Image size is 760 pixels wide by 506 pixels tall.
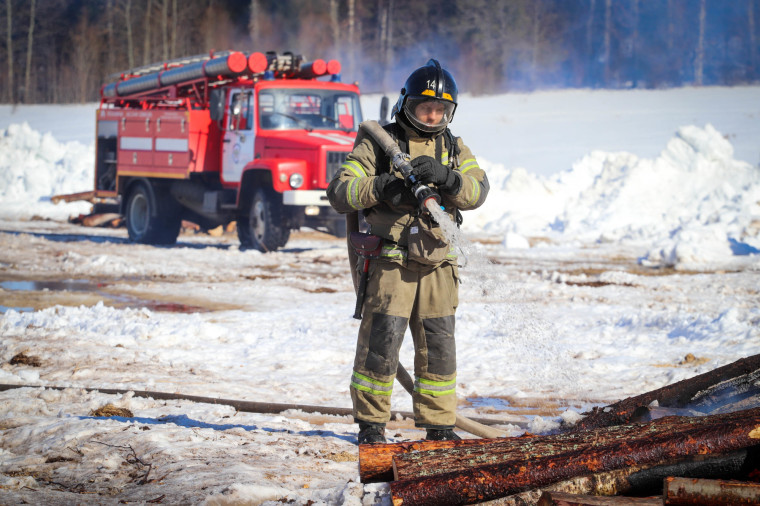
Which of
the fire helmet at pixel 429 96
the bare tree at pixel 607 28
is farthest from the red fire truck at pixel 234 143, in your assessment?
the bare tree at pixel 607 28

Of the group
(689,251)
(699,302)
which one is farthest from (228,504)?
(689,251)

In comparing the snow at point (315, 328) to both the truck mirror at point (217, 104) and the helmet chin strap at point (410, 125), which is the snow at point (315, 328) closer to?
the helmet chin strap at point (410, 125)

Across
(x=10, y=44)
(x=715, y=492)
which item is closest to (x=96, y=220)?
(x=715, y=492)

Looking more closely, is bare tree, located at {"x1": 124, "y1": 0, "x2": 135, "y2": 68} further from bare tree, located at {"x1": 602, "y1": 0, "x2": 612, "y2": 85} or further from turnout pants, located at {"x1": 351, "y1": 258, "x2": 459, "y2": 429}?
turnout pants, located at {"x1": 351, "y1": 258, "x2": 459, "y2": 429}

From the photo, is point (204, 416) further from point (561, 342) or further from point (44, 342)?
point (561, 342)

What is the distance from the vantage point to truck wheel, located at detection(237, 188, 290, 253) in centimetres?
1206

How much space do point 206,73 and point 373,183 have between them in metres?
10.4

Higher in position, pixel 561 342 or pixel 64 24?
pixel 64 24

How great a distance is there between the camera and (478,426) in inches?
151

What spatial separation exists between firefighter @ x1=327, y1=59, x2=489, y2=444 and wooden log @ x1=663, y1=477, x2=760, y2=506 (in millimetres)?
1431

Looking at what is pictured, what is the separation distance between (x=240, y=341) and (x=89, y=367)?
4.36 feet

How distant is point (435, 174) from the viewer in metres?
3.37

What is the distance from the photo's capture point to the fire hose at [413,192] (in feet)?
11.0

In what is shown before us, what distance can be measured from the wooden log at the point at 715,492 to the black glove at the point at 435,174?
158cm
